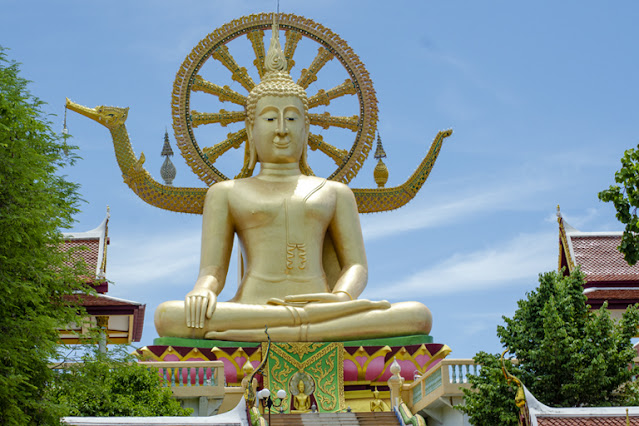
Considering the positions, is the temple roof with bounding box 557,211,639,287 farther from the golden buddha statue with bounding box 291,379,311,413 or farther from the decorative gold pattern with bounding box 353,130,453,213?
the golden buddha statue with bounding box 291,379,311,413

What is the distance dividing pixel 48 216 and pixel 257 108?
31.5 ft

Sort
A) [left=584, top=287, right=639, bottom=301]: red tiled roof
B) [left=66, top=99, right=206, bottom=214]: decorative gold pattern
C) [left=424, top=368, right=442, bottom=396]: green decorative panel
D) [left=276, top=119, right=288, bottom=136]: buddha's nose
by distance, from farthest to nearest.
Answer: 1. [left=584, top=287, right=639, bottom=301]: red tiled roof
2. [left=66, top=99, right=206, bottom=214]: decorative gold pattern
3. [left=276, top=119, right=288, bottom=136]: buddha's nose
4. [left=424, top=368, right=442, bottom=396]: green decorative panel

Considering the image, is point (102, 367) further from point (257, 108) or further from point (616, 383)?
point (257, 108)

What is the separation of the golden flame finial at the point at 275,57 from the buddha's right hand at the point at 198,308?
473 cm

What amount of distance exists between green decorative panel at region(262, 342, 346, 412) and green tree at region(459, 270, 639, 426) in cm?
360

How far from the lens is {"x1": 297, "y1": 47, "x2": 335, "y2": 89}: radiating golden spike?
72.1 ft

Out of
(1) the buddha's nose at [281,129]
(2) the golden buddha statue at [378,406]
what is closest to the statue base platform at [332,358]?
(2) the golden buddha statue at [378,406]

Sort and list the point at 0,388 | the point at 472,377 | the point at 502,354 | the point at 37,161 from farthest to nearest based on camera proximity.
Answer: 1. the point at 472,377
2. the point at 502,354
3. the point at 37,161
4. the point at 0,388

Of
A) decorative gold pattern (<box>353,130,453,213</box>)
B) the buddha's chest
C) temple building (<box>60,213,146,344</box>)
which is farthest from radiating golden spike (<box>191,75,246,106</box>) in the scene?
temple building (<box>60,213,146,344</box>)

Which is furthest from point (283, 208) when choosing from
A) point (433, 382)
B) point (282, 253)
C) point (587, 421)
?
point (587, 421)

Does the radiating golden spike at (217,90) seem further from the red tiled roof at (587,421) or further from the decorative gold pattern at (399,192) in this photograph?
the red tiled roof at (587,421)

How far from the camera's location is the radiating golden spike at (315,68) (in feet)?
72.1

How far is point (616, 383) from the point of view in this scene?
578 inches

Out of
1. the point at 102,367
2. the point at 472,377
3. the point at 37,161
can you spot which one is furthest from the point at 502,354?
the point at 37,161
